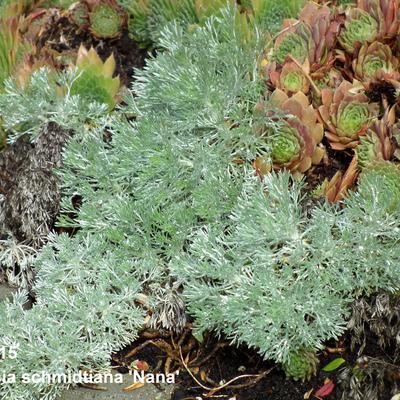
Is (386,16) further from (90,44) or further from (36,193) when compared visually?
(90,44)

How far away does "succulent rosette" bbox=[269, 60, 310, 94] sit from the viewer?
3.56 meters

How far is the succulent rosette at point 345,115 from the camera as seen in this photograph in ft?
11.4

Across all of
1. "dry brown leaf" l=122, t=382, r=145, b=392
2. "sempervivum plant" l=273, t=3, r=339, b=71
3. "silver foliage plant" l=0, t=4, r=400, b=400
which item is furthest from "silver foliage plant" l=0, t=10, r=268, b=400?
"sempervivum plant" l=273, t=3, r=339, b=71

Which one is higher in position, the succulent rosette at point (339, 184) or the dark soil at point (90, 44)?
the dark soil at point (90, 44)

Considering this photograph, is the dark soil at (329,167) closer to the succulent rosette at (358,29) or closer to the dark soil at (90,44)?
the succulent rosette at (358,29)

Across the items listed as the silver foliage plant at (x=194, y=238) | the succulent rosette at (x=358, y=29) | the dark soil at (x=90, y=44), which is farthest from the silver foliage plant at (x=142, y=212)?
the dark soil at (x=90, y=44)

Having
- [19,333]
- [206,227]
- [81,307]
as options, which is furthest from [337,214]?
[19,333]

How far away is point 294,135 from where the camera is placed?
11.4 feet

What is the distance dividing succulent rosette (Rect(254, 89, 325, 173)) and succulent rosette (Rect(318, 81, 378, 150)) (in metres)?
0.06

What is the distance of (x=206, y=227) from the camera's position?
131 inches

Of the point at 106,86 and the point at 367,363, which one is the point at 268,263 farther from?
the point at 106,86

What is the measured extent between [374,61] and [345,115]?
1.04 feet

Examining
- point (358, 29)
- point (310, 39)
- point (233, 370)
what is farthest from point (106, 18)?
point (233, 370)

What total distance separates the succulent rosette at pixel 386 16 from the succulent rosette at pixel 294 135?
50cm
